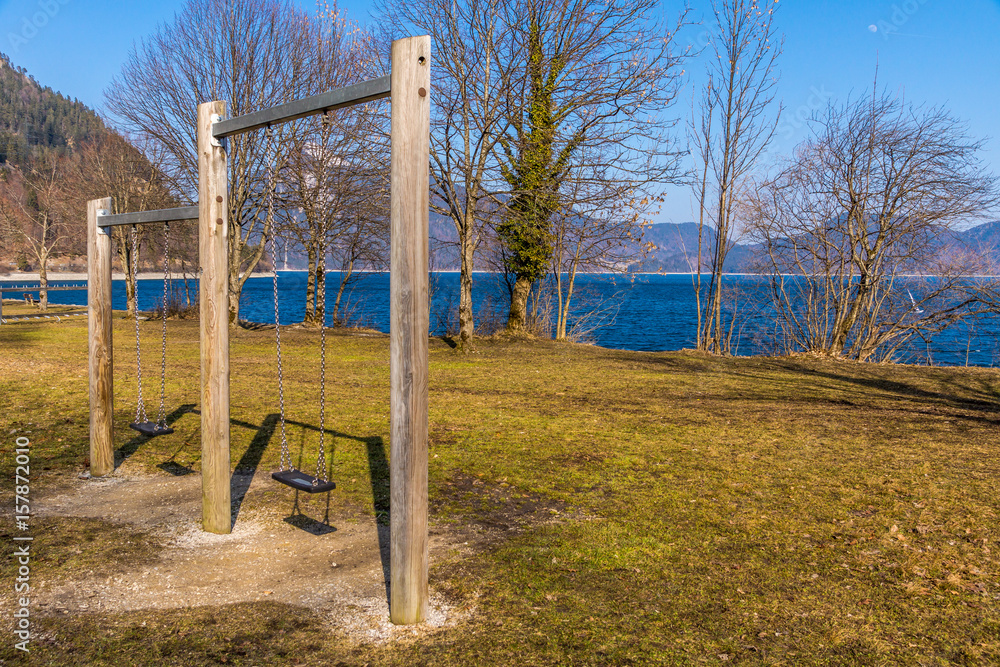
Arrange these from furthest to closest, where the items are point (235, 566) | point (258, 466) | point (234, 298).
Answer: point (234, 298)
point (258, 466)
point (235, 566)

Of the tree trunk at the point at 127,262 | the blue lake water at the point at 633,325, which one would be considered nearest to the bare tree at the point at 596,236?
the blue lake water at the point at 633,325

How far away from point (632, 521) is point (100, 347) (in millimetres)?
5026

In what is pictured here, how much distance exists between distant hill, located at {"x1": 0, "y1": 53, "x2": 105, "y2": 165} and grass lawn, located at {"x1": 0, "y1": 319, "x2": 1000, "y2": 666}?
291 feet

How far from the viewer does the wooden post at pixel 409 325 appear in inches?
135

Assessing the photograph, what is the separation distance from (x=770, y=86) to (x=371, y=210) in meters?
10.8

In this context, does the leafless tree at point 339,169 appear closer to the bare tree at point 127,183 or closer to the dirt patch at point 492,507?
the bare tree at point 127,183

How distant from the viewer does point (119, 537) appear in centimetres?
478

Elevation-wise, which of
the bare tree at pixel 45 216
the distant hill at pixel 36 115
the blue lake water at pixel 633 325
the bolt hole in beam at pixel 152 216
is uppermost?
the distant hill at pixel 36 115

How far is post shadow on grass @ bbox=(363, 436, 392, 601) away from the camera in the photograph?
15.0 feet

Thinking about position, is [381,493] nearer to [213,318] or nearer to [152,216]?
[213,318]

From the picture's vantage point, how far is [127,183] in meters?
24.2

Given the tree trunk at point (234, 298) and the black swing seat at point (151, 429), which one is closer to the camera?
the black swing seat at point (151, 429)

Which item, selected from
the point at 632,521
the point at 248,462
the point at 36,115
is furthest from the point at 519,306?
the point at 36,115

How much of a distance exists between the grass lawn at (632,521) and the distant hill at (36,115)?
8880 centimetres
